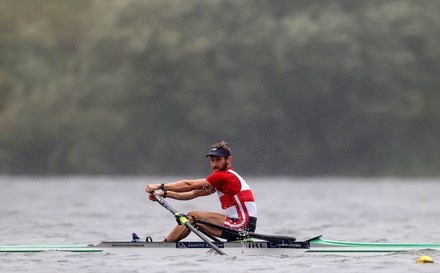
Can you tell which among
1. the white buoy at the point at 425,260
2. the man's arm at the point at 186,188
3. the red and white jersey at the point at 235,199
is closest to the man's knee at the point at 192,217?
the man's arm at the point at 186,188

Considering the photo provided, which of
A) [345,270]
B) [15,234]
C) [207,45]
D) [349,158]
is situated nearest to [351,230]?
[15,234]

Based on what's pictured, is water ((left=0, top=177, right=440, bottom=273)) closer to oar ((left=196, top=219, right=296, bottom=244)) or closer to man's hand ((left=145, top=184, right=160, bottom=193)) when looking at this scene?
oar ((left=196, top=219, right=296, bottom=244))

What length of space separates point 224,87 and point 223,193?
313ft

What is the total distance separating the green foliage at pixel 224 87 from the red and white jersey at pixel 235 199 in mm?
80495

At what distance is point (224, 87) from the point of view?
114m

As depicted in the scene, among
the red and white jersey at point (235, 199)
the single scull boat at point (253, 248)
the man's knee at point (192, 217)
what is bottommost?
the single scull boat at point (253, 248)

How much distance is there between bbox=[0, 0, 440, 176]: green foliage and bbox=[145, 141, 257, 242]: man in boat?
8050 cm

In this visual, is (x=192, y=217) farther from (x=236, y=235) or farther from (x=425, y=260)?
(x=425, y=260)

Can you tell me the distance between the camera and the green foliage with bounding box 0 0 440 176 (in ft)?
343

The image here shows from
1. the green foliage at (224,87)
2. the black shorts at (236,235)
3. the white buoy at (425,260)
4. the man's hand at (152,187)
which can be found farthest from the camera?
the green foliage at (224,87)

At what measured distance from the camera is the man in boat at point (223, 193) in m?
19.0

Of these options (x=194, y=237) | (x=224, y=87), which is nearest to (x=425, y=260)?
(x=194, y=237)

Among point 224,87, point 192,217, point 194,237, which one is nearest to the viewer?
point 192,217

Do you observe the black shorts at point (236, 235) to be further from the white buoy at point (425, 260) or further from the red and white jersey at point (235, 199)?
the white buoy at point (425, 260)
